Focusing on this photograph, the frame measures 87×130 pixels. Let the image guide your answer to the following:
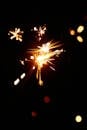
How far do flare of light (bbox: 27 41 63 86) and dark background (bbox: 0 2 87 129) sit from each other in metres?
0.08

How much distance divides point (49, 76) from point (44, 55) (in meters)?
0.32

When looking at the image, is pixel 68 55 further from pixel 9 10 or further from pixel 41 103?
pixel 9 10

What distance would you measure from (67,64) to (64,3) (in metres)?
0.99

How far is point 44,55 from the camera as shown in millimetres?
4270

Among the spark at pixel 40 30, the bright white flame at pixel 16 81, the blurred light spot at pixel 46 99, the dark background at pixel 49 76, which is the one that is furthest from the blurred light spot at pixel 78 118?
the spark at pixel 40 30

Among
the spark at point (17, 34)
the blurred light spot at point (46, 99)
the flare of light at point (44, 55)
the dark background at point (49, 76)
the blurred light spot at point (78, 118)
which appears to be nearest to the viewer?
the blurred light spot at point (78, 118)

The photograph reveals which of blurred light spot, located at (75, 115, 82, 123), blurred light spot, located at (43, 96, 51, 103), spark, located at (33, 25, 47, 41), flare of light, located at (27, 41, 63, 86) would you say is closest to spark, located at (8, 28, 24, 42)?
spark, located at (33, 25, 47, 41)

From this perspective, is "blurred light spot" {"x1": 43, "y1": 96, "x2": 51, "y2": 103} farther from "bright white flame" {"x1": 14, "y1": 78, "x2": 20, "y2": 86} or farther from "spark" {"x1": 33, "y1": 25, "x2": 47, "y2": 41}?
"spark" {"x1": 33, "y1": 25, "x2": 47, "y2": 41}

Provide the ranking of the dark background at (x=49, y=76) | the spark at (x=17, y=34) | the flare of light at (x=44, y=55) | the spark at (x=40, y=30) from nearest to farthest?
the dark background at (x=49, y=76), the flare of light at (x=44, y=55), the spark at (x=40, y=30), the spark at (x=17, y=34)

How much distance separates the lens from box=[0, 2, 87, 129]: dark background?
397 centimetres

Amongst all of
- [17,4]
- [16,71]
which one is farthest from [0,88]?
[17,4]

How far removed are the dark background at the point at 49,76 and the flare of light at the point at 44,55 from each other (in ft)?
0.28

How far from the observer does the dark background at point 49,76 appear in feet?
13.0

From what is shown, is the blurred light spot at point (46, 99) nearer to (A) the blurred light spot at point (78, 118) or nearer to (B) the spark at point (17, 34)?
(A) the blurred light spot at point (78, 118)
